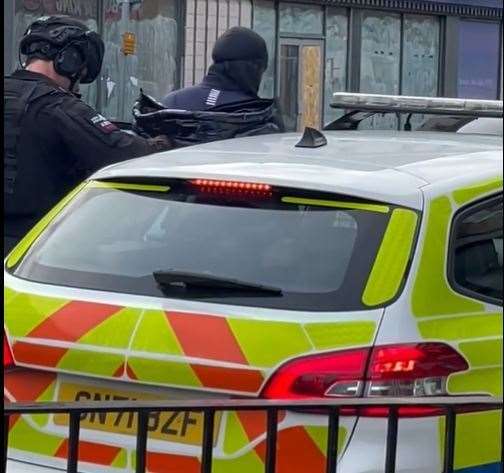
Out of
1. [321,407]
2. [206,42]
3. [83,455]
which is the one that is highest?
[206,42]

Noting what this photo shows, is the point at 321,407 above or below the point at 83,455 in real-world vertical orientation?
above

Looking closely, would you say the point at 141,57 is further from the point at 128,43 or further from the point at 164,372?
the point at 164,372

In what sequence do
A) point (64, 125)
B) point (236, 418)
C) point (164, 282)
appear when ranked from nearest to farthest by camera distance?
point (236, 418)
point (164, 282)
point (64, 125)

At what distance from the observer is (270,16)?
1773 centimetres

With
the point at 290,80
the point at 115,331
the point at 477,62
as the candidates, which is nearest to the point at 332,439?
the point at 115,331

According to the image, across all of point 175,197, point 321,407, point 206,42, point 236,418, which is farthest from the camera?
point 206,42

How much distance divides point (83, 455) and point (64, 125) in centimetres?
187

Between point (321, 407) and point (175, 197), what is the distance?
1.36m

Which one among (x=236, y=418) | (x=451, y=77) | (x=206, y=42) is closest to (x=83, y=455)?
(x=236, y=418)

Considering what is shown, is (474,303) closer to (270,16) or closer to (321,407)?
(321,407)

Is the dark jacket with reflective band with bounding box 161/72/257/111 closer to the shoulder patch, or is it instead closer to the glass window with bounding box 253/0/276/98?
the shoulder patch

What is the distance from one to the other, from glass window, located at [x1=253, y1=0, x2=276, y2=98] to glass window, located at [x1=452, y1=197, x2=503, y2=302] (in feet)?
44.8

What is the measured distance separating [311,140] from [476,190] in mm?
654

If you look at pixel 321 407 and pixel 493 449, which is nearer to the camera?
pixel 321 407
